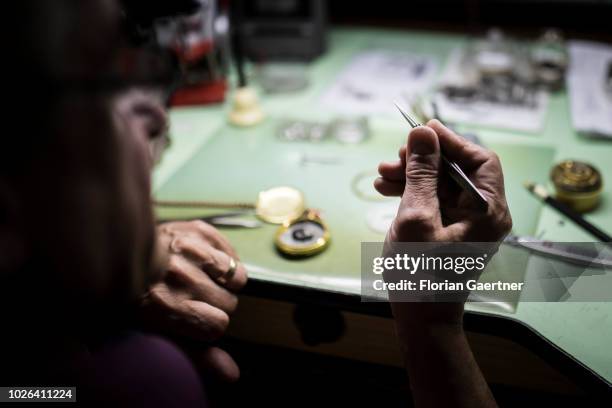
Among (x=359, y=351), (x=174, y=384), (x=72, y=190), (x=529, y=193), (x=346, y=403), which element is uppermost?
(x=72, y=190)

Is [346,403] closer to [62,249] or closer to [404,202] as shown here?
[404,202]

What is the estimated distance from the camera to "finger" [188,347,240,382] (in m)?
1.08

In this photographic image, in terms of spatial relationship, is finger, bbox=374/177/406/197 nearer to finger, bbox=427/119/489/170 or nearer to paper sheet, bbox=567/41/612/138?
finger, bbox=427/119/489/170

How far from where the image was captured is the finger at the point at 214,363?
1077 mm

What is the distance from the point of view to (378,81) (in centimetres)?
190

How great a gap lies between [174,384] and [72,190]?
1.82ft

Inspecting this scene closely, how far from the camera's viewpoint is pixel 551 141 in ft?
4.86

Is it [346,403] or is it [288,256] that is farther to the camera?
[346,403]

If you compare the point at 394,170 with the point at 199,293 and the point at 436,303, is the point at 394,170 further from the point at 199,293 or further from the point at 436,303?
the point at 199,293

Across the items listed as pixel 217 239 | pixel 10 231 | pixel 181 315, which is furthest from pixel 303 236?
pixel 10 231

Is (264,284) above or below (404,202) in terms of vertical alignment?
below

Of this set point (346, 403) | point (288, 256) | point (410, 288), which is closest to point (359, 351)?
point (346, 403)

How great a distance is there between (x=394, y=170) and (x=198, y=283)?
469 millimetres

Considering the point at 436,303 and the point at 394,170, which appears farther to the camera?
the point at 394,170
